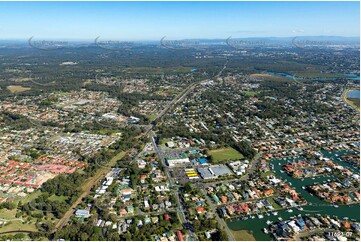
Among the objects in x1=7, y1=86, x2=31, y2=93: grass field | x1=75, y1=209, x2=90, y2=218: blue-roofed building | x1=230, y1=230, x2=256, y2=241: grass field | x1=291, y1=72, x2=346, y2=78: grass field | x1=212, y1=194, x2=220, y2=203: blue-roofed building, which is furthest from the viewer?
x1=291, y1=72, x2=346, y2=78: grass field

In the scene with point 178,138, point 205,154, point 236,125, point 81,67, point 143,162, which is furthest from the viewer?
point 81,67

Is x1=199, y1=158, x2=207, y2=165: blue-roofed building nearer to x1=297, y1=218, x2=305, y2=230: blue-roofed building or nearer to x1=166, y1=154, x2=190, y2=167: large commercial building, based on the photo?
x1=166, y1=154, x2=190, y2=167: large commercial building

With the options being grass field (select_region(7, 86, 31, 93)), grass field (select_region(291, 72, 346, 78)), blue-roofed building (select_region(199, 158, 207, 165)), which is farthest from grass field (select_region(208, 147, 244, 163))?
grass field (select_region(291, 72, 346, 78))

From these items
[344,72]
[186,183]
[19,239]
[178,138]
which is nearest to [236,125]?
[178,138]

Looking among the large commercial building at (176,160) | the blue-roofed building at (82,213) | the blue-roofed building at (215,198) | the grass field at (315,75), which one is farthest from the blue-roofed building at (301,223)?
the grass field at (315,75)

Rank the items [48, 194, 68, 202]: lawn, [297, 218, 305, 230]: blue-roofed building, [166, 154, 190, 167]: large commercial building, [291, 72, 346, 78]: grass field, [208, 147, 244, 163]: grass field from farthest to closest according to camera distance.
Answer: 1. [291, 72, 346, 78]: grass field
2. [208, 147, 244, 163]: grass field
3. [166, 154, 190, 167]: large commercial building
4. [48, 194, 68, 202]: lawn
5. [297, 218, 305, 230]: blue-roofed building

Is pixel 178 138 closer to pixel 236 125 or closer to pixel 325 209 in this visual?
pixel 236 125

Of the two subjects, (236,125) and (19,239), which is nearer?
(19,239)

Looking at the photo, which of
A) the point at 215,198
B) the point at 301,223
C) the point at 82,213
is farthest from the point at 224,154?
the point at 82,213
